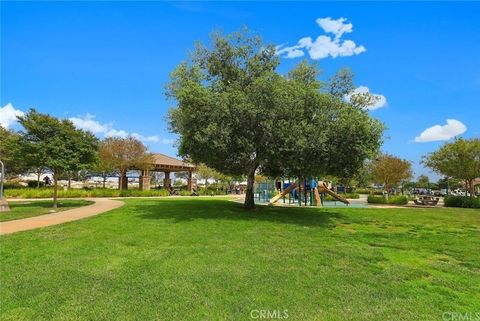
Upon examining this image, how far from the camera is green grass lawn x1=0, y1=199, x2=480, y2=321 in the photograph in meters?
5.01

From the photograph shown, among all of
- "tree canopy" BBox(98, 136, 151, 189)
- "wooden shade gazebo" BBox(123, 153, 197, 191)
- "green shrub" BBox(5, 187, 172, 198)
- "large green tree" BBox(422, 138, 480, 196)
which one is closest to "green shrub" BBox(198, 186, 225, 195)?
"wooden shade gazebo" BBox(123, 153, 197, 191)

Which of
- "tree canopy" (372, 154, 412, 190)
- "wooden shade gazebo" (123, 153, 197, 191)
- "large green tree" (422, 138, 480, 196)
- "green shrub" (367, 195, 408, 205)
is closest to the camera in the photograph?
"large green tree" (422, 138, 480, 196)

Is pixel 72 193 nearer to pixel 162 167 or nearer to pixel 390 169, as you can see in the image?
pixel 162 167

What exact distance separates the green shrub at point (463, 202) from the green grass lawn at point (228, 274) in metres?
17.7

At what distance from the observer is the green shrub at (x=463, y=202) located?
26.4 metres

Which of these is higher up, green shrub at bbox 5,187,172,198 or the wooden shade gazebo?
the wooden shade gazebo

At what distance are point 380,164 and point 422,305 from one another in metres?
32.2

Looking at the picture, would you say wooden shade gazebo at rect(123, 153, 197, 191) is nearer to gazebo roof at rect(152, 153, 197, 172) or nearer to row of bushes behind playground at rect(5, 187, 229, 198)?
gazebo roof at rect(152, 153, 197, 172)

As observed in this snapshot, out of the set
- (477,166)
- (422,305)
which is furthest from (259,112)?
(477,166)

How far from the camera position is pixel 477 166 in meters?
27.9

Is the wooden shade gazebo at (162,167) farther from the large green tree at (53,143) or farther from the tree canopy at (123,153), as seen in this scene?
the large green tree at (53,143)

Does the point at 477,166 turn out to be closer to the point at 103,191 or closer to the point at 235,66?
the point at 235,66

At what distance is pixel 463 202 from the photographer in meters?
27.0

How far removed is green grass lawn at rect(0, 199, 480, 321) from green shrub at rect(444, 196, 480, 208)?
17.7 m
